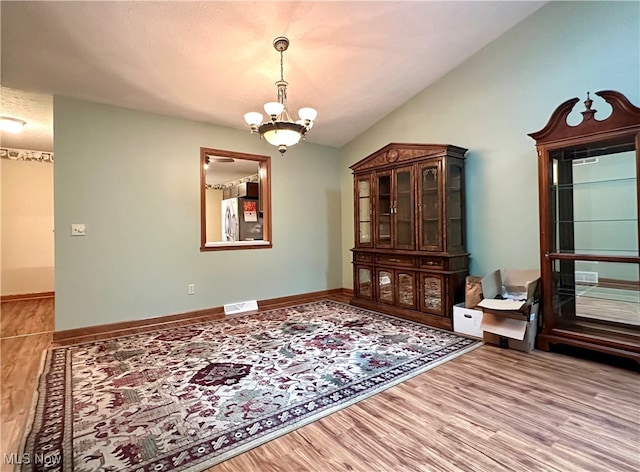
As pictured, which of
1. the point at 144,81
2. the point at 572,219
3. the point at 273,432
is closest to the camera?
the point at 273,432

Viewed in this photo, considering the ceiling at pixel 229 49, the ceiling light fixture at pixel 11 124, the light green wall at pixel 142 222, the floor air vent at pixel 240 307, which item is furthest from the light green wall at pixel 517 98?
the ceiling light fixture at pixel 11 124

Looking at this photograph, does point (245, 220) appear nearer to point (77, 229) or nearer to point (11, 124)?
point (77, 229)

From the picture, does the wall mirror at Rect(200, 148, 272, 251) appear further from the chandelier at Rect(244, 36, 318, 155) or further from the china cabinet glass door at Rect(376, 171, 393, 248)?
the chandelier at Rect(244, 36, 318, 155)

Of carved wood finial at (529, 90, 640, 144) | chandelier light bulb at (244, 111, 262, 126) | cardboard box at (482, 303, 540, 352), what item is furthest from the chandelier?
cardboard box at (482, 303, 540, 352)

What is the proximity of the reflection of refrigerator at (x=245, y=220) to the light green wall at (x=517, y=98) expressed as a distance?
3.34 metres

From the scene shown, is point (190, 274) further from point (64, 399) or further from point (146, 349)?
point (64, 399)

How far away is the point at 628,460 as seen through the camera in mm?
1519

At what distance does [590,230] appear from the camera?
112 inches

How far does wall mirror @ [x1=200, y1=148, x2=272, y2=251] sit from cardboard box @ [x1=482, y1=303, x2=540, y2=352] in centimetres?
305

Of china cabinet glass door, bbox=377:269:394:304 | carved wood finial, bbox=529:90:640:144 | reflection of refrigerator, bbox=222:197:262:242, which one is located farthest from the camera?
reflection of refrigerator, bbox=222:197:262:242

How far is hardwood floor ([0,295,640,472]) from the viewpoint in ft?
5.03

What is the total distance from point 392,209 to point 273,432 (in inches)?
118

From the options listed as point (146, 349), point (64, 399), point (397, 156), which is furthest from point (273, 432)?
point (397, 156)

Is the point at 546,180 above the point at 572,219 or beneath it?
above
